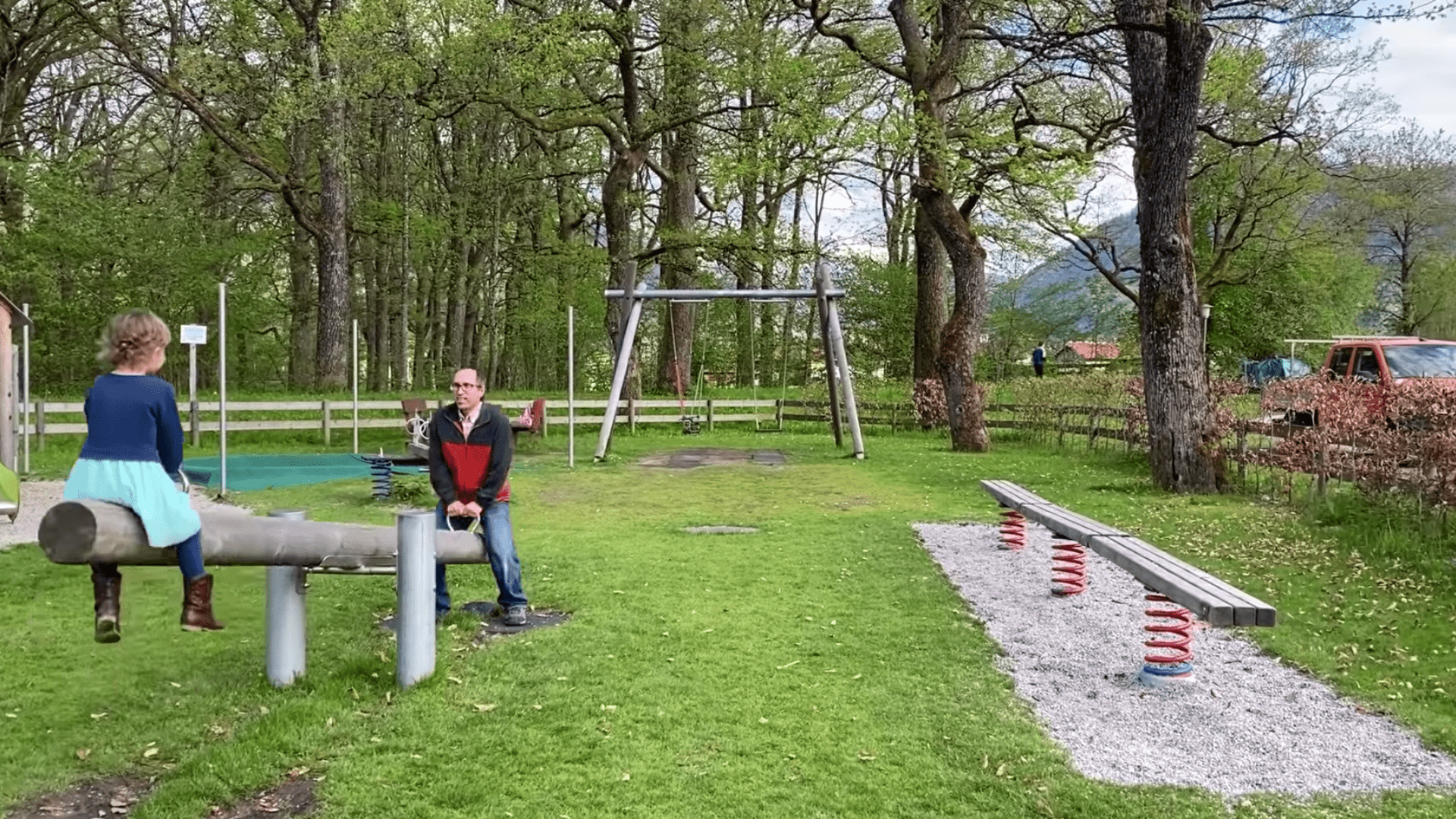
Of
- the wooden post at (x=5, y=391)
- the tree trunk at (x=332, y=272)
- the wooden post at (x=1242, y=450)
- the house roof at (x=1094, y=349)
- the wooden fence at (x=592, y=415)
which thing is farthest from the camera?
the house roof at (x=1094, y=349)

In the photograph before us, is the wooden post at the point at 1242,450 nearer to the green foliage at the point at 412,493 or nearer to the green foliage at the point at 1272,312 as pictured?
the green foliage at the point at 412,493

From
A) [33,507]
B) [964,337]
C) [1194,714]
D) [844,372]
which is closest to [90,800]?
[1194,714]

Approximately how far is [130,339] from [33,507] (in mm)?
9112

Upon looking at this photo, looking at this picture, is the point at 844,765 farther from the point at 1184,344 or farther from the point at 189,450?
the point at 189,450

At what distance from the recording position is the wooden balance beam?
3.53 metres

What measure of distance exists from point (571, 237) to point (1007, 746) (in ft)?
97.4

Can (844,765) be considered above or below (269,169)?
below

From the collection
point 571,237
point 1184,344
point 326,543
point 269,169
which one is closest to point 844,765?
point 326,543

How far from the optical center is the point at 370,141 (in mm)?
24688

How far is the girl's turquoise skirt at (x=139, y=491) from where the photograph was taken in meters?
2.95

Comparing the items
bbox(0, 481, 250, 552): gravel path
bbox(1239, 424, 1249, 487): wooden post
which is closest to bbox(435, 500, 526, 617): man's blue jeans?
bbox(0, 481, 250, 552): gravel path

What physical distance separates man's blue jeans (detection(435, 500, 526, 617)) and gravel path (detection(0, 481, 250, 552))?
2.85 m

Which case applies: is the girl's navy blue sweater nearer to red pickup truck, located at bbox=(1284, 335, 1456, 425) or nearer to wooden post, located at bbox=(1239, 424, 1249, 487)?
wooden post, located at bbox=(1239, 424, 1249, 487)

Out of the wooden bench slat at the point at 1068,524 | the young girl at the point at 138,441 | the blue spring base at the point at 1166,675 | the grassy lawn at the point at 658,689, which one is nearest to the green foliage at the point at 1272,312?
the grassy lawn at the point at 658,689
